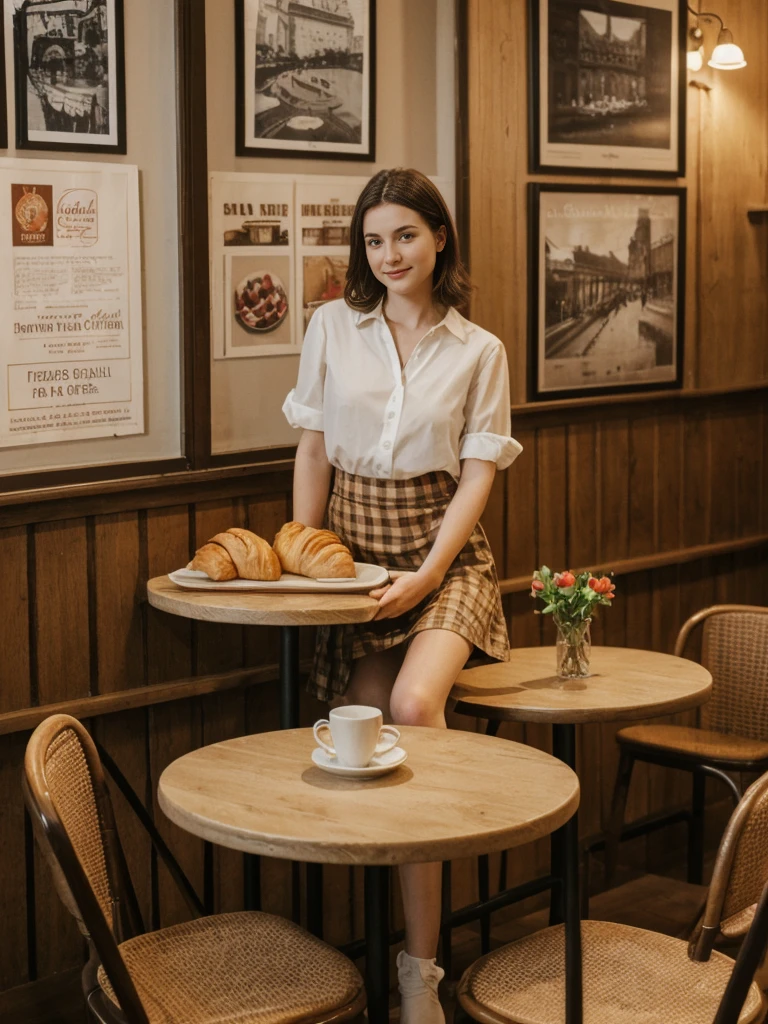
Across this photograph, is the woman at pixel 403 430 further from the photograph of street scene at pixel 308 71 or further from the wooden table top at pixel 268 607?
the photograph of street scene at pixel 308 71

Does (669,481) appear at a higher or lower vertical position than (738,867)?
higher

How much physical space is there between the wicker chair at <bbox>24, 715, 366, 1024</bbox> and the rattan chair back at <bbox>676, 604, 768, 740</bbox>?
1.81 metres

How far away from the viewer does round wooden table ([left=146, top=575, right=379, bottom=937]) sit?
277 centimetres

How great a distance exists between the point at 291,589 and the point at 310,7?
1530mm

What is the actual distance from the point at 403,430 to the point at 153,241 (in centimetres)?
75

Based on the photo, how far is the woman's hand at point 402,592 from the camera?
116 inches

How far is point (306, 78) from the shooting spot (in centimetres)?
346

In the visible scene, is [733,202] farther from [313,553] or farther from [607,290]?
[313,553]

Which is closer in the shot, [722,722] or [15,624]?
[15,624]

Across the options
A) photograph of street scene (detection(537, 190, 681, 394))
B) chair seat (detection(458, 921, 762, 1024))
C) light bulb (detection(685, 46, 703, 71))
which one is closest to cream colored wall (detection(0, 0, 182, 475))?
photograph of street scene (detection(537, 190, 681, 394))

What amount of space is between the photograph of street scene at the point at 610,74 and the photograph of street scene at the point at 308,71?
716 mm

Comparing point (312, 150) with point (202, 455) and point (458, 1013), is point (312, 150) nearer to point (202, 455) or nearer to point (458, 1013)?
point (202, 455)

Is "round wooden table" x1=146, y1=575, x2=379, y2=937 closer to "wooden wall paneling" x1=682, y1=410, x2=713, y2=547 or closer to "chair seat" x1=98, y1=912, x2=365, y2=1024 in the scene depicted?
"chair seat" x1=98, y1=912, x2=365, y2=1024

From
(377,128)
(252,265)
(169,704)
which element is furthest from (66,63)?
(169,704)
